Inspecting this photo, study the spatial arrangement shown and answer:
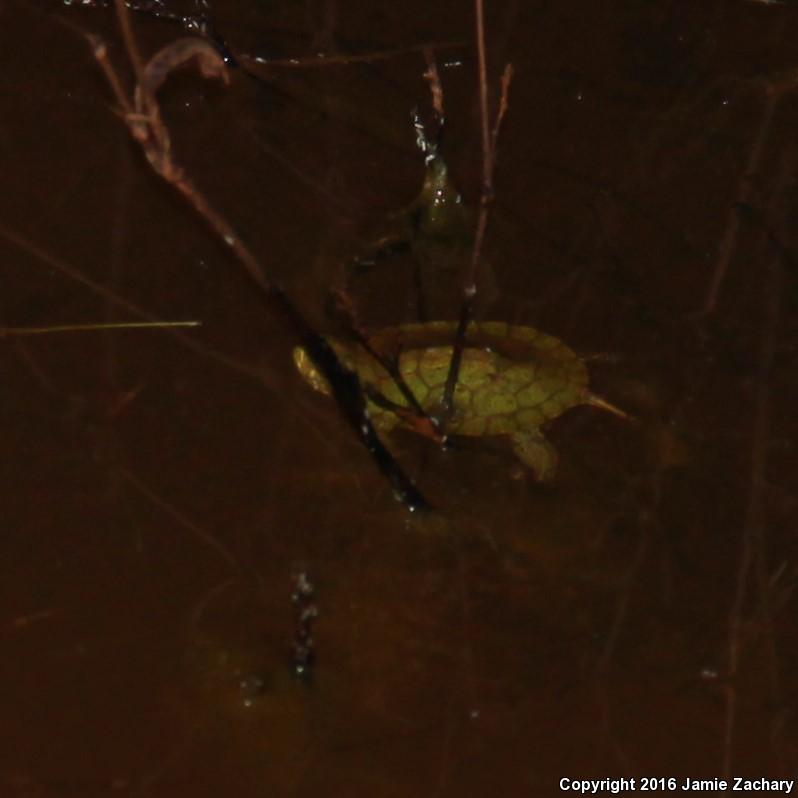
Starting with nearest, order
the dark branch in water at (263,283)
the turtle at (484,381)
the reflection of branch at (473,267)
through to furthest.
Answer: the dark branch in water at (263,283)
the reflection of branch at (473,267)
the turtle at (484,381)

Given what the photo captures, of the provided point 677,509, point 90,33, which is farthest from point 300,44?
point 677,509

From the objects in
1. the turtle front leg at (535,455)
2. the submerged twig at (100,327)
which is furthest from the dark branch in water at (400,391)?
the submerged twig at (100,327)

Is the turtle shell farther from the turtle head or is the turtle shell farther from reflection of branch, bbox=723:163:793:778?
reflection of branch, bbox=723:163:793:778

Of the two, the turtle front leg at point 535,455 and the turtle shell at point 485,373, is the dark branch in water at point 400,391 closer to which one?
the turtle shell at point 485,373

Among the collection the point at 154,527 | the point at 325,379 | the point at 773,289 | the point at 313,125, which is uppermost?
the point at 313,125

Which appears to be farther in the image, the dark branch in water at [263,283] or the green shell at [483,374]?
the green shell at [483,374]

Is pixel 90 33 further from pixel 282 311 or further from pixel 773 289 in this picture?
pixel 773 289

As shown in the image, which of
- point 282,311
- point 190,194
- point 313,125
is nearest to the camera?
point 190,194

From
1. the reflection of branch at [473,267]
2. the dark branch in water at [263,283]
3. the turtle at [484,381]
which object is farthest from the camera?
the turtle at [484,381]
